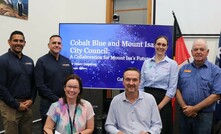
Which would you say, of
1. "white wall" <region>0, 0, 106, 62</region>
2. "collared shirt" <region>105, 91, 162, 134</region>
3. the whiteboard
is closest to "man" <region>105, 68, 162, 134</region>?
"collared shirt" <region>105, 91, 162, 134</region>

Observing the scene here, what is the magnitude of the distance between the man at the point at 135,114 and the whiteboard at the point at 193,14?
2.49 metres

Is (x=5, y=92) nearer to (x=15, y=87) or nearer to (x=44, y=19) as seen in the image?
(x=15, y=87)

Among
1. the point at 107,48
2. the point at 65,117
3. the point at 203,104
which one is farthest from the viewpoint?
the point at 107,48

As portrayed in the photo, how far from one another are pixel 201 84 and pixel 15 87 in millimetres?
1994

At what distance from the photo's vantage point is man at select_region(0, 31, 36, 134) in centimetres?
286

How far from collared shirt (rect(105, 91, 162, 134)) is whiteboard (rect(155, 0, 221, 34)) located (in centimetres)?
249

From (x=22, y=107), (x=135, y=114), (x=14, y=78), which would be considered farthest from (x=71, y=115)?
(x=14, y=78)

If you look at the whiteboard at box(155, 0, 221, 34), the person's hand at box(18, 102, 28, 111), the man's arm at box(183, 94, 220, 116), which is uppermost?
the whiteboard at box(155, 0, 221, 34)

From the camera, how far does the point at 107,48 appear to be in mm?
3783

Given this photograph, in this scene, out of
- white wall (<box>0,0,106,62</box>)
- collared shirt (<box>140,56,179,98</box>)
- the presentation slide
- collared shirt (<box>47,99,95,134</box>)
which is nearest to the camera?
collared shirt (<box>47,99,95,134</box>)

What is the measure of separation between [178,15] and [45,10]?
253cm

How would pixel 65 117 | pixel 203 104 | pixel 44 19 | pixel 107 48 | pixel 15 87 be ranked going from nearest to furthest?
pixel 65 117
pixel 203 104
pixel 15 87
pixel 107 48
pixel 44 19

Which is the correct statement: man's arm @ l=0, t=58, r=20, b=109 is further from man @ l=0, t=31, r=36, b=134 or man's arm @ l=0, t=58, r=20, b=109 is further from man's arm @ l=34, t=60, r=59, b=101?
man's arm @ l=34, t=60, r=59, b=101

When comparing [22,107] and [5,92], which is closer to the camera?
[5,92]
